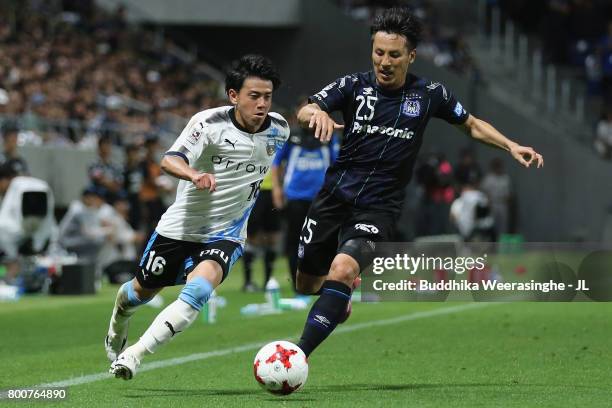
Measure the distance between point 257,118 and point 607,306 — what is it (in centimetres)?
802

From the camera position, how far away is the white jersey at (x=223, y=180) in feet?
28.6

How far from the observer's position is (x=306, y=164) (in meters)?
15.6

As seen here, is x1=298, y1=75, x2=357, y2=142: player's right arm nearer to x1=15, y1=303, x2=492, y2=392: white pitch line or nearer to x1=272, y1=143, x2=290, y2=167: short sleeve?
x1=15, y1=303, x2=492, y2=392: white pitch line

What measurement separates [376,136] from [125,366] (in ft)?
7.61

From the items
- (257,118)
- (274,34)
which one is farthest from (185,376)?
(274,34)

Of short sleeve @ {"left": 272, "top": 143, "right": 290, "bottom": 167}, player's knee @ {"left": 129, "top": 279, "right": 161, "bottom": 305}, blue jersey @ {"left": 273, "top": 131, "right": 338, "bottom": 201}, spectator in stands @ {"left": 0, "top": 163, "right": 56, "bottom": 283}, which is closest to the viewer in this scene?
player's knee @ {"left": 129, "top": 279, "right": 161, "bottom": 305}

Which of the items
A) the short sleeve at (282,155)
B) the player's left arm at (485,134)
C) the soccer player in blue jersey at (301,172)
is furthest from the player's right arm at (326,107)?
the short sleeve at (282,155)

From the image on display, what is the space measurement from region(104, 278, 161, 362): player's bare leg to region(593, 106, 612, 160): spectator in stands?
23.0 meters

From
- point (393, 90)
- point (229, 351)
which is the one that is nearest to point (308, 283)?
point (229, 351)

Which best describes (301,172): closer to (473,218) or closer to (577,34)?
(473,218)

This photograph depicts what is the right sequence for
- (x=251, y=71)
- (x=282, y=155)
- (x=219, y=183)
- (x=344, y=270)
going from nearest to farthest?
(x=344, y=270) → (x=251, y=71) → (x=219, y=183) → (x=282, y=155)

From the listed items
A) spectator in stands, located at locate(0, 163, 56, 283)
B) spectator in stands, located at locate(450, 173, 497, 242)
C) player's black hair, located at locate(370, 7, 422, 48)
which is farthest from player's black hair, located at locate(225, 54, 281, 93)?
spectator in stands, located at locate(450, 173, 497, 242)

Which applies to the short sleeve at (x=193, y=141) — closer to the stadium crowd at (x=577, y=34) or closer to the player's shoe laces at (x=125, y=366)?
the player's shoe laces at (x=125, y=366)

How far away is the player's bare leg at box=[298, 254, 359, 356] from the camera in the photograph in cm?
829
